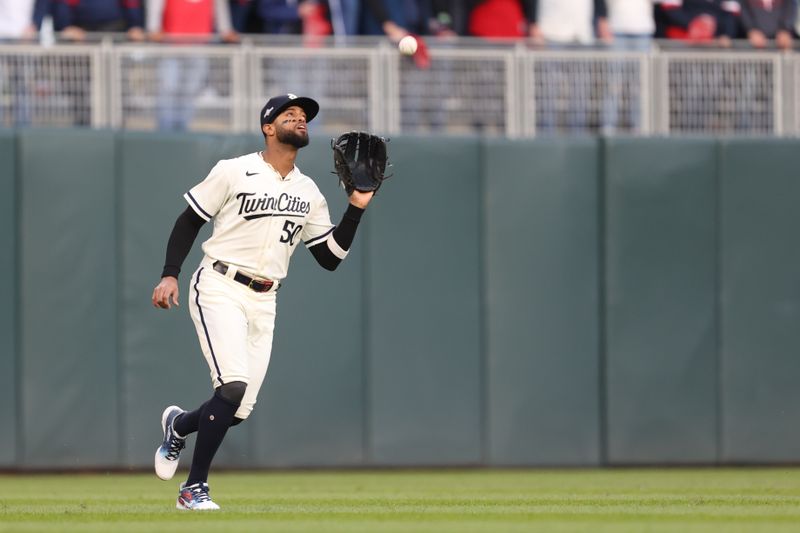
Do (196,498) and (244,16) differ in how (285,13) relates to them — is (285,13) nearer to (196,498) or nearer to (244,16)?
(244,16)

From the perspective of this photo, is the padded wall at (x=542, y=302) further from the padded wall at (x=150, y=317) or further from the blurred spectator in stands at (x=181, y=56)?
the blurred spectator in stands at (x=181, y=56)

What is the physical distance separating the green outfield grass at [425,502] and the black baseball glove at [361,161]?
5.53 feet

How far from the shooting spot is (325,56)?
11.8m

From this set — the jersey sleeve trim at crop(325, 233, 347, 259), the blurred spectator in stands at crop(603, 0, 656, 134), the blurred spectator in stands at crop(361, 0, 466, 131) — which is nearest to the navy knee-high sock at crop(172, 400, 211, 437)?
the jersey sleeve trim at crop(325, 233, 347, 259)

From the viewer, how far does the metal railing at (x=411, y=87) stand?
38.2 ft

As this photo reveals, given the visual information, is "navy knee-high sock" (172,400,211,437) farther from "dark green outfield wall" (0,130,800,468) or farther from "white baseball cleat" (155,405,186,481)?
"dark green outfield wall" (0,130,800,468)

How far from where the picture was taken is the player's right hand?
24.1 feet

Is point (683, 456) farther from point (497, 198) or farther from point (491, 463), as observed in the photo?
point (497, 198)

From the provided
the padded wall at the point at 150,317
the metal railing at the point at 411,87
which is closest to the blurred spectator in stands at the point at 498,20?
the metal railing at the point at 411,87

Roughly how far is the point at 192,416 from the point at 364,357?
4.06 meters

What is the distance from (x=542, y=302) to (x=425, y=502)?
12.7ft

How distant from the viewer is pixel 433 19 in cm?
1273

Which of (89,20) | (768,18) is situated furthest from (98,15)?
(768,18)

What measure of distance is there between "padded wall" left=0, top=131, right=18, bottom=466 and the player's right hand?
4.26m
